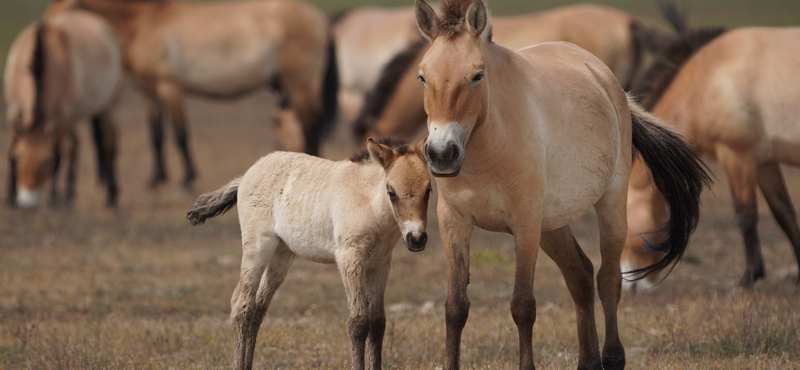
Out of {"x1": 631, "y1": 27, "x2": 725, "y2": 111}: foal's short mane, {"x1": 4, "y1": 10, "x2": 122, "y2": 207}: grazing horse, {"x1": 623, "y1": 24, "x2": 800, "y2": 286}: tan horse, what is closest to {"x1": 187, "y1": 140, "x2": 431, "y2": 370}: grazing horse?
{"x1": 623, "y1": 24, "x2": 800, "y2": 286}: tan horse

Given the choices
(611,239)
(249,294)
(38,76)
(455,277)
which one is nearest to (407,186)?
(455,277)

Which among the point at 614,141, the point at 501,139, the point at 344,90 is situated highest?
the point at 501,139

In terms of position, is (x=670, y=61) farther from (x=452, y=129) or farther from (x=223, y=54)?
(x=223, y=54)

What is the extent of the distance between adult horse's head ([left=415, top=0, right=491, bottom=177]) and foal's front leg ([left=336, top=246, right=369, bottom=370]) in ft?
3.11

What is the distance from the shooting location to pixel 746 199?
8.02 meters

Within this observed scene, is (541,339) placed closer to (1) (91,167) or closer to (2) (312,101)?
(2) (312,101)

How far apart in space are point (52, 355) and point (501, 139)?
3.36 m

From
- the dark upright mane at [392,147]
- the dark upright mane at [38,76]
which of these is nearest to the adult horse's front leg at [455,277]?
the dark upright mane at [392,147]

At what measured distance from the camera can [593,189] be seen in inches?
197

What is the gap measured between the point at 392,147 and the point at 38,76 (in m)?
Result: 8.59

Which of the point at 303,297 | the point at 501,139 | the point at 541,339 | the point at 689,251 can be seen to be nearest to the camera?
the point at 501,139

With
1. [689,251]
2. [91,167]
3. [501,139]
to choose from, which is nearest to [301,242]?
[501,139]

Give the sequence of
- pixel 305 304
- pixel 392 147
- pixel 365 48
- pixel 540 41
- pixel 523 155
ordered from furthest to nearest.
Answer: pixel 365 48
pixel 540 41
pixel 305 304
pixel 392 147
pixel 523 155

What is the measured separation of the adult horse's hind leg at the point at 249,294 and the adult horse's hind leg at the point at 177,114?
375 inches
